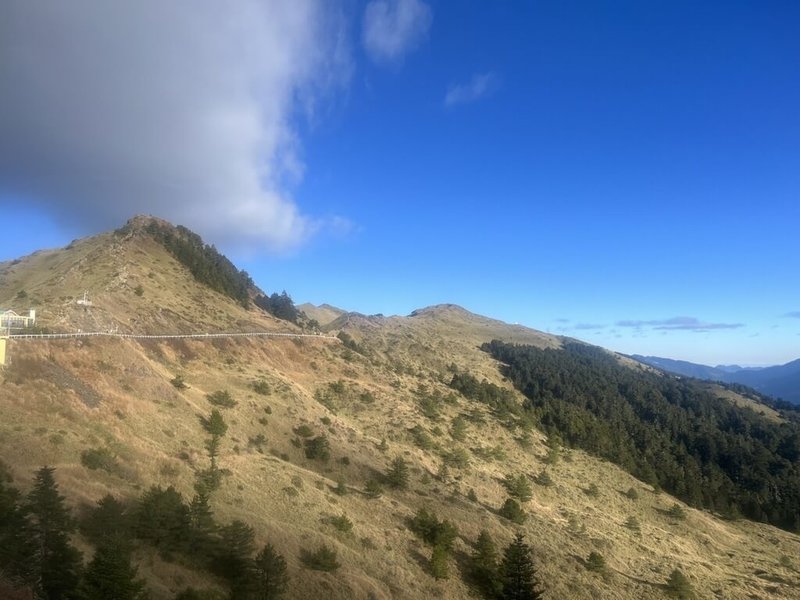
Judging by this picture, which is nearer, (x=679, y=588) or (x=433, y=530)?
(x=679, y=588)

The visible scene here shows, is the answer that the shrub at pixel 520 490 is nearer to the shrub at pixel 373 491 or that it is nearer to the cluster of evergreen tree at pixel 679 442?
the shrub at pixel 373 491

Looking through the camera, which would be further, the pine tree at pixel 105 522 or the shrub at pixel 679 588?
the shrub at pixel 679 588

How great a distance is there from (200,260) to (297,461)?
74.2 m

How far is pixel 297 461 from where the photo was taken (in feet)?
181

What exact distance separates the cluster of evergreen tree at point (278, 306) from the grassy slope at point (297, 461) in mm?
32922

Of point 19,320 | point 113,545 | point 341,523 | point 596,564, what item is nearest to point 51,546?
point 113,545

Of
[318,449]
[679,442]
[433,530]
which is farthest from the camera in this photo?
[679,442]

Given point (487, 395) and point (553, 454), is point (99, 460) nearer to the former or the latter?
point (553, 454)

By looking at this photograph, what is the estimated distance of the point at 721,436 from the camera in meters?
162

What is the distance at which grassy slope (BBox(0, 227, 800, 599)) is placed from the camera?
37.0 meters

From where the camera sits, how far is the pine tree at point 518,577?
35.9 meters

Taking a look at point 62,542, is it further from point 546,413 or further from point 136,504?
point 546,413

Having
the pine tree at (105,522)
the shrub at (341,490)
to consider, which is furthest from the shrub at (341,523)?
the pine tree at (105,522)

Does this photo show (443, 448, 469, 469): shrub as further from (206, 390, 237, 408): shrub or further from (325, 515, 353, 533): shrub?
(206, 390, 237, 408): shrub
